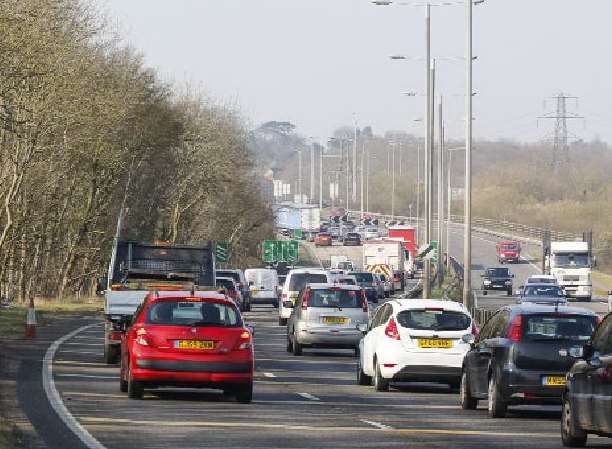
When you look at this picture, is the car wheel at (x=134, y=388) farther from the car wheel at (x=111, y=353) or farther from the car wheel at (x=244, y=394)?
the car wheel at (x=111, y=353)

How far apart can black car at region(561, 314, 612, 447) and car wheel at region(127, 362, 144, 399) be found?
23.0ft

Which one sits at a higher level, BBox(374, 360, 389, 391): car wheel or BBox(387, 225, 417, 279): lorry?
BBox(387, 225, 417, 279): lorry

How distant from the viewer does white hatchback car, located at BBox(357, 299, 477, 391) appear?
Answer: 27828mm

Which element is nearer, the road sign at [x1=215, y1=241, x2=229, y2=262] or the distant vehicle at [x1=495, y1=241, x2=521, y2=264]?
the road sign at [x1=215, y1=241, x2=229, y2=262]

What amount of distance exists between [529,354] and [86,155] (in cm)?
4754

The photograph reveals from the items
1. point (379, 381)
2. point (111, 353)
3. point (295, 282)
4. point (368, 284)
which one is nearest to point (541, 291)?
point (368, 284)

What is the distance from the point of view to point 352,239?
6294 inches

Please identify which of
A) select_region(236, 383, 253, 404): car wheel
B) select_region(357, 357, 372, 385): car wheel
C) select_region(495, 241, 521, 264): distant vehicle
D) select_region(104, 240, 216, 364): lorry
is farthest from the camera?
select_region(495, 241, 521, 264): distant vehicle

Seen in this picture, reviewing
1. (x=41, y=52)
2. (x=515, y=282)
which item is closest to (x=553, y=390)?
(x=41, y=52)

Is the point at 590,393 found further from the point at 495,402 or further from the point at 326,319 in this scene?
the point at 326,319

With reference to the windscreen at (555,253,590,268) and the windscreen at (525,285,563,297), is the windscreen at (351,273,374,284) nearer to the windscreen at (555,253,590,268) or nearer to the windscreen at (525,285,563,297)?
the windscreen at (525,285,563,297)

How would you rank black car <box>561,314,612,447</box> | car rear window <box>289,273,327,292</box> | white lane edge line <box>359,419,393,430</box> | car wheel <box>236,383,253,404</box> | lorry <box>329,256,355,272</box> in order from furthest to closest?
lorry <box>329,256,355,272</box>, car rear window <box>289,273,327,292</box>, car wheel <box>236,383,253,404</box>, white lane edge line <box>359,419,393,430</box>, black car <box>561,314,612,447</box>

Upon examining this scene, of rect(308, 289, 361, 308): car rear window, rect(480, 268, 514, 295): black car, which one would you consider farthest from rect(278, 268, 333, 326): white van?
rect(480, 268, 514, 295): black car

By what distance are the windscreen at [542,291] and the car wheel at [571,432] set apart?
53192 mm
